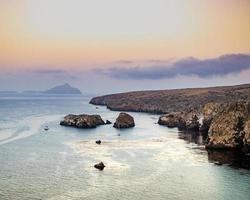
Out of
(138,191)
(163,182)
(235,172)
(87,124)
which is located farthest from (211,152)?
(87,124)

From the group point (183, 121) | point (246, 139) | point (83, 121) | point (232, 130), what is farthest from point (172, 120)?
point (246, 139)

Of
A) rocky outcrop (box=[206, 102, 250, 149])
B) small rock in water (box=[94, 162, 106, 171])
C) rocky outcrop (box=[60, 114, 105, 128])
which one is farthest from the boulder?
small rock in water (box=[94, 162, 106, 171])

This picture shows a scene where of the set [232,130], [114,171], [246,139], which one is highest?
[232,130]

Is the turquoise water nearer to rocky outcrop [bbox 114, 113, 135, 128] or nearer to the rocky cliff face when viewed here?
A: the rocky cliff face

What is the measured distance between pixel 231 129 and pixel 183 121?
54.5m

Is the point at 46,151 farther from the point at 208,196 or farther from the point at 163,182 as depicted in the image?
the point at 208,196

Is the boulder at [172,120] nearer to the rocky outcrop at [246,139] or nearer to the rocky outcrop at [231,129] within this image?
the rocky outcrop at [231,129]

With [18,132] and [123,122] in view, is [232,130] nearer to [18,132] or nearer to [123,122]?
[123,122]

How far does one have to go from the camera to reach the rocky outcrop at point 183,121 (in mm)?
154750

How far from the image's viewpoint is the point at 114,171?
284 ft

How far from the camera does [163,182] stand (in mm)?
78750

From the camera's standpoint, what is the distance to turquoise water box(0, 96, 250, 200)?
7225 centimetres

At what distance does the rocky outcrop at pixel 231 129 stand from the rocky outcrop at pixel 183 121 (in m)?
39.0

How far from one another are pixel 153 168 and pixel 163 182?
1120 cm
